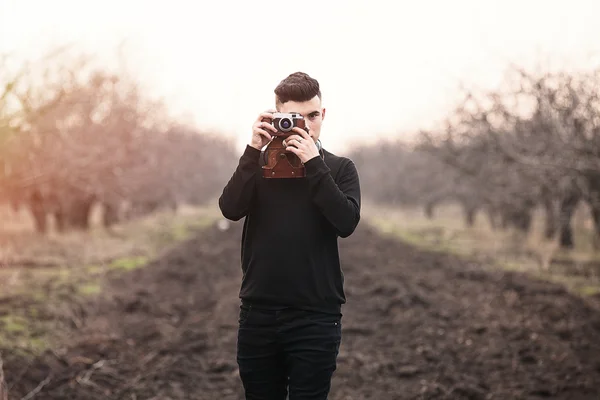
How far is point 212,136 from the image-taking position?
184ft

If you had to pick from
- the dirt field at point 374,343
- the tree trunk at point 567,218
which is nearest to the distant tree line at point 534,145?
the tree trunk at point 567,218

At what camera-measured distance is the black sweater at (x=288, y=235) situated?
2.93m

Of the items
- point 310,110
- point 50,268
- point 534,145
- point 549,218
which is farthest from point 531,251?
point 310,110

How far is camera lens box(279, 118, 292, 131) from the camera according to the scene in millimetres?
2924

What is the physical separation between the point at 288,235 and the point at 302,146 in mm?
390

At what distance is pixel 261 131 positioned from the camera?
295 cm

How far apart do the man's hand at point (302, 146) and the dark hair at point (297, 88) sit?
183mm

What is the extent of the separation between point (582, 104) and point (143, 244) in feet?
47.2

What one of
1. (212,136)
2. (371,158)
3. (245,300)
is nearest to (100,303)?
(245,300)

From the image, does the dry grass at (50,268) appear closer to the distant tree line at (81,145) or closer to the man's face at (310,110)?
the distant tree line at (81,145)

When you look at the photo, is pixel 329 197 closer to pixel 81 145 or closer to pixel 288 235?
pixel 288 235

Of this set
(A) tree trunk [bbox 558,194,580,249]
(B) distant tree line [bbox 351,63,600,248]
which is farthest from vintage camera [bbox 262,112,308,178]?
(A) tree trunk [bbox 558,194,580,249]

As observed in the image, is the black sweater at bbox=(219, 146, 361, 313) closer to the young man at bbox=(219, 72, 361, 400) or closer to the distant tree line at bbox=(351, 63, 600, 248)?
the young man at bbox=(219, 72, 361, 400)

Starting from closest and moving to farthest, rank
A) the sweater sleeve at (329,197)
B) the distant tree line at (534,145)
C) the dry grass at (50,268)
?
the sweater sleeve at (329,197), the dry grass at (50,268), the distant tree line at (534,145)
